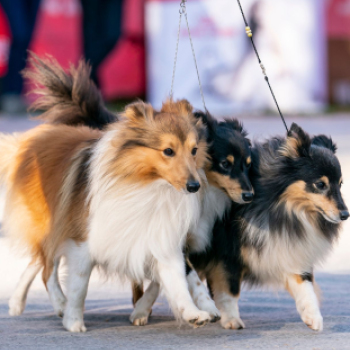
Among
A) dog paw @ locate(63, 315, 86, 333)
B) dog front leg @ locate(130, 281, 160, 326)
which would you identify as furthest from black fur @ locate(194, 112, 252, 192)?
dog paw @ locate(63, 315, 86, 333)

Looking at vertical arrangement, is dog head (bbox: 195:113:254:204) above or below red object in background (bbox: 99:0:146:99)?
below

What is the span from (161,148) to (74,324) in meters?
1.24

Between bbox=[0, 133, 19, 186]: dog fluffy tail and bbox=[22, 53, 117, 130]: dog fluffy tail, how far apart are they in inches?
12.1

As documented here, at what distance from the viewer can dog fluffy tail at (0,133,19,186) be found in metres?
5.57

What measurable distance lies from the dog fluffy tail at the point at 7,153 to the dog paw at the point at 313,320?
2.45 metres

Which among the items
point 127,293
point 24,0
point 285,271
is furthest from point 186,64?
point 285,271

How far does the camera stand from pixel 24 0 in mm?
14875

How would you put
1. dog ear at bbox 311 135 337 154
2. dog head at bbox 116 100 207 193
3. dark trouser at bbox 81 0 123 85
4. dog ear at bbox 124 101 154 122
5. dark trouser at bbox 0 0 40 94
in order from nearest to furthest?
1. dog head at bbox 116 100 207 193
2. dog ear at bbox 124 101 154 122
3. dog ear at bbox 311 135 337 154
4. dark trouser at bbox 0 0 40 94
5. dark trouser at bbox 81 0 123 85

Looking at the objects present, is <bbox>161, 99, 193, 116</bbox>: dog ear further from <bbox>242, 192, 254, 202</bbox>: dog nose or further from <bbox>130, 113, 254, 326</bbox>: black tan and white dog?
<bbox>242, 192, 254, 202</bbox>: dog nose

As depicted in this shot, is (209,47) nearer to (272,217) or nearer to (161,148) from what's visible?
(272,217)

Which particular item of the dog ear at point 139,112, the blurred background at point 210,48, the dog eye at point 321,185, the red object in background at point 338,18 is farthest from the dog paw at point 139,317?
the red object in background at point 338,18

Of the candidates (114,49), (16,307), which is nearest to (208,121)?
(16,307)

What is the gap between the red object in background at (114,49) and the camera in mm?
15750

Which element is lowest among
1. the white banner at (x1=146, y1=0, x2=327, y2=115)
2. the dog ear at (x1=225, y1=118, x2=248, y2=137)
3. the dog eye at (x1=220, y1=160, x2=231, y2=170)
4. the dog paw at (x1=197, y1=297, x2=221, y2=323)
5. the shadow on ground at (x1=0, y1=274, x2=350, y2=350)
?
the shadow on ground at (x1=0, y1=274, x2=350, y2=350)
